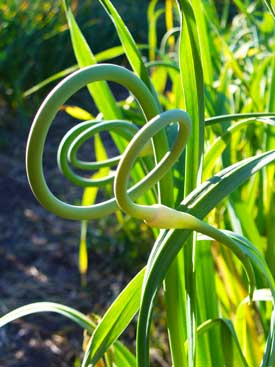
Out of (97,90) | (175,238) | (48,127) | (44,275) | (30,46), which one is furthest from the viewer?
(30,46)

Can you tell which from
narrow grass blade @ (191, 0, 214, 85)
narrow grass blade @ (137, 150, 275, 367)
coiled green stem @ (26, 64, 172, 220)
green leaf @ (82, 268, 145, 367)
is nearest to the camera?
coiled green stem @ (26, 64, 172, 220)

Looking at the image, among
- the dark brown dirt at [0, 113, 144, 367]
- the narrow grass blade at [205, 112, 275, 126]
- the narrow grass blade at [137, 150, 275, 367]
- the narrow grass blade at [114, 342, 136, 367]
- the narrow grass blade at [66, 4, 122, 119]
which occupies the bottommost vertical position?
the dark brown dirt at [0, 113, 144, 367]

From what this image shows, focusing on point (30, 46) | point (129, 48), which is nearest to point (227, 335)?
point (129, 48)


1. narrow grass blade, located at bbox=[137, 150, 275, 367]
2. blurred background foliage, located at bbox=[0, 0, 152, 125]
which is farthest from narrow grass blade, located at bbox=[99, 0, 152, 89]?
blurred background foliage, located at bbox=[0, 0, 152, 125]

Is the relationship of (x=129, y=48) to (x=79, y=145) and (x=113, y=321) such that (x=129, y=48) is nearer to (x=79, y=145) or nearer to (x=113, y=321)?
(x=79, y=145)

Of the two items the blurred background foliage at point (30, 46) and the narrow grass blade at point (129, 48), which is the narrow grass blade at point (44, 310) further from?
the blurred background foliage at point (30, 46)

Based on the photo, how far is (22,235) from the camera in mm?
2357

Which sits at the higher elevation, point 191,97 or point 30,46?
point 191,97

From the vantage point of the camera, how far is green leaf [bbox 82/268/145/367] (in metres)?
0.78

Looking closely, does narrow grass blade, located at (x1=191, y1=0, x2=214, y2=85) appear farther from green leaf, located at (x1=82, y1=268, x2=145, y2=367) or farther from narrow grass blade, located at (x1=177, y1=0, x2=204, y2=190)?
green leaf, located at (x1=82, y1=268, x2=145, y2=367)

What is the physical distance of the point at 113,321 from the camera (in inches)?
31.2

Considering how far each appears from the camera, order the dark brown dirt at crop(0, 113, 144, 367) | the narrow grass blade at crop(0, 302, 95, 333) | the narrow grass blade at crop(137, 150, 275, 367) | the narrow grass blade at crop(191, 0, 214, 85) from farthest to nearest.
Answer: the dark brown dirt at crop(0, 113, 144, 367) → the narrow grass blade at crop(191, 0, 214, 85) → the narrow grass blade at crop(0, 302, 95, 333) → the narrow grass blade at crop(137, 150, 275, 367)

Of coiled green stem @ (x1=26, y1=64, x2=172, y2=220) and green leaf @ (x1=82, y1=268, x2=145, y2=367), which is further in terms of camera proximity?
green leaf @ (x1=82, y1=268, x2=145, y2=367)

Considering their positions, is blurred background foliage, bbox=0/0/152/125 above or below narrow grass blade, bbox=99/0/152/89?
below
